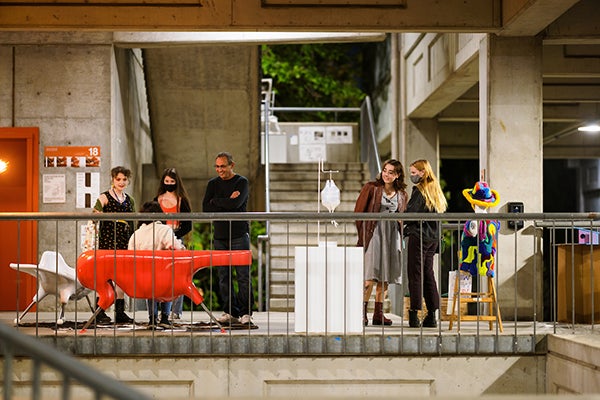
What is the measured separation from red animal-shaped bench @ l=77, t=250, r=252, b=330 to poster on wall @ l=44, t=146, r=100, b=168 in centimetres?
352

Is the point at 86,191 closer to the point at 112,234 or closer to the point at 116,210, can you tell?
the point at 112,234

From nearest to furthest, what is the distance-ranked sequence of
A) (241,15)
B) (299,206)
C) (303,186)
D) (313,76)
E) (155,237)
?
1. (155,237)
2. (241,15)
3. (299,206)
4. (303,186)
5. (313,76)

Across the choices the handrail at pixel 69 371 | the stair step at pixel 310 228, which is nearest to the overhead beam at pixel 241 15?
the stair step at pixel 310 228

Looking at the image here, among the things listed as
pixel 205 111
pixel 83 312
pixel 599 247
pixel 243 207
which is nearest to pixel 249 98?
pixel 205 111

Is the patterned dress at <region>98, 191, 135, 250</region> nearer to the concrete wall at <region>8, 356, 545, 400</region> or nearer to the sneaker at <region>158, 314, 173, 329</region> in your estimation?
the sneaker at <region>158, 314, 173, 329</region>

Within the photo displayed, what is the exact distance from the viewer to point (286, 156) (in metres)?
19.6

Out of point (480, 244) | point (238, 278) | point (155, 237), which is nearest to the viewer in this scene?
point (155, 237)

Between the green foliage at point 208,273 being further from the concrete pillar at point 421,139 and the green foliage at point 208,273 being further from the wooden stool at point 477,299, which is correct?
the wooden stool at point 477,299

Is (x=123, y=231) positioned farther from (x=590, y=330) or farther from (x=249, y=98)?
(x=249, y=98)

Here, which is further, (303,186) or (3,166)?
(303,186)

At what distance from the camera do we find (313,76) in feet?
79.6

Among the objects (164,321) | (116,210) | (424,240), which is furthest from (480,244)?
(116,210)

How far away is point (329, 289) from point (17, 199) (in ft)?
16.6

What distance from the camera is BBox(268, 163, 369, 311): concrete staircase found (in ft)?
44.9
